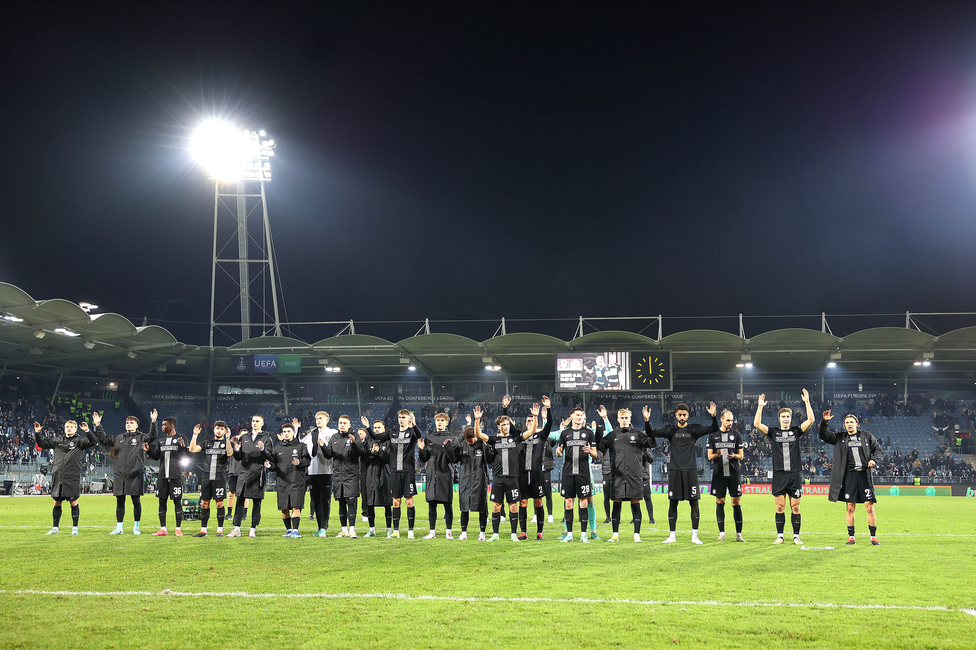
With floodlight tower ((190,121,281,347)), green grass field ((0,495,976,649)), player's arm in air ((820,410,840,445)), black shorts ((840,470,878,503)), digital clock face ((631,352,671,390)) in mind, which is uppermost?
floodlight tower ((190,121,281,347))

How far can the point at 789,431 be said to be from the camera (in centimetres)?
1279

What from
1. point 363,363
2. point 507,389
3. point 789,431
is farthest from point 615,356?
point 789,431

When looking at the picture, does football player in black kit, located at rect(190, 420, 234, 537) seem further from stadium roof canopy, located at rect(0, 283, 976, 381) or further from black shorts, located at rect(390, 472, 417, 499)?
stadium roof canopy, located at rect(0, 283, 976, 381)

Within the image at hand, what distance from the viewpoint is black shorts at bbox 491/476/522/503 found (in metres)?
12.4

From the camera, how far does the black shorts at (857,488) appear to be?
1216 centimetres

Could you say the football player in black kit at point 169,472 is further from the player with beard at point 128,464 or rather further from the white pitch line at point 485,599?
the white pitch line at point 485,599

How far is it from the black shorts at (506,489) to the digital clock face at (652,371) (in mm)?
24519

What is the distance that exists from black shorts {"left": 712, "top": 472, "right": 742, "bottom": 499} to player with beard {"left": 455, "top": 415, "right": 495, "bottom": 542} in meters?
3.89

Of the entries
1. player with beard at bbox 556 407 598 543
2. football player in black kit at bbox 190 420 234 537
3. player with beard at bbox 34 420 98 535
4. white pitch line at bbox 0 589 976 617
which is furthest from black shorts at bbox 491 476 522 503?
player with beard at bbox 34 420 98 535

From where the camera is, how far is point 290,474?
13.8 m

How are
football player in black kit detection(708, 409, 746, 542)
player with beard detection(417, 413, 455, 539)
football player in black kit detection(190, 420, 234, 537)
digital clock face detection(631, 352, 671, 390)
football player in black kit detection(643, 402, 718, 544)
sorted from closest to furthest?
1. football player in black kit detection(643, 402, 718, 544)
2. football player in black kit detection(708, 409, 746, 542)
3. player with beard detection(417, 413, 455, 539)
4. football player in black kit detection(190, 420, 234, 537)
5. digital clock face detection(631, 352, 671, 390)

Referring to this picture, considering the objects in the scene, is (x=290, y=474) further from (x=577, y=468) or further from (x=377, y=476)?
(x=577, y=468)

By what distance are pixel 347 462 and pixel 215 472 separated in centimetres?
239

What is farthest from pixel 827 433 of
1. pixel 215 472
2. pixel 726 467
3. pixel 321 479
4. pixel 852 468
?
pixel 215 472
